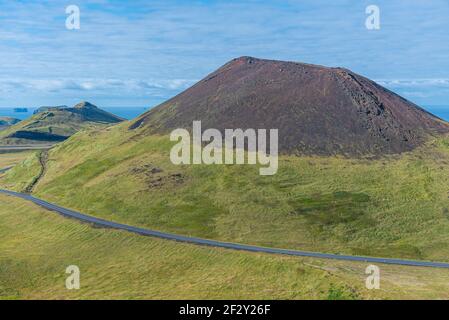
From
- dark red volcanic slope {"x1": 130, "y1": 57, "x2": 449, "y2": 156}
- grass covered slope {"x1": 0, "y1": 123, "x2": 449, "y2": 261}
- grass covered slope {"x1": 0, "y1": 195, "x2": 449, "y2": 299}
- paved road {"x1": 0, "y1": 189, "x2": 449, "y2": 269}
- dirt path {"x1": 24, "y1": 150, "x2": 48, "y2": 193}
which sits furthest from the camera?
dark red volcanic slope {"x1": 130, "y1": 57, "x2": 449, "y2": 156}

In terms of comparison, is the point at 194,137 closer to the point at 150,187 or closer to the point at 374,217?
the point at 150,187

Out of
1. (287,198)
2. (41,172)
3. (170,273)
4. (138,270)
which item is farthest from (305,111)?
(41,172)

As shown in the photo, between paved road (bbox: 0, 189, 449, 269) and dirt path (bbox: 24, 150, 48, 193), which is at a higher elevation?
dirt path (bbox: 24, 150, 48, 193)

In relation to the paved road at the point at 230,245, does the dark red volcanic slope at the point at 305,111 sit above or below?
above

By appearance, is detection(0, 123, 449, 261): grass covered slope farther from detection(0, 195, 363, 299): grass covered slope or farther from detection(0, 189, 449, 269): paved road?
detection(0, 195, 363, 299): grass covered slope

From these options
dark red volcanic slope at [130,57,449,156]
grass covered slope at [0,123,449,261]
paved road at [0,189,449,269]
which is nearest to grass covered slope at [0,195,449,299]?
paved road at [0,189,449,269]

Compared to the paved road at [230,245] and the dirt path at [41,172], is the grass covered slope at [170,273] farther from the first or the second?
the dirt path at [41,172]

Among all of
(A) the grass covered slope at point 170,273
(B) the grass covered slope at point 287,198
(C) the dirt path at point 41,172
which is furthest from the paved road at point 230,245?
(C) the dirt path at point 41,172
